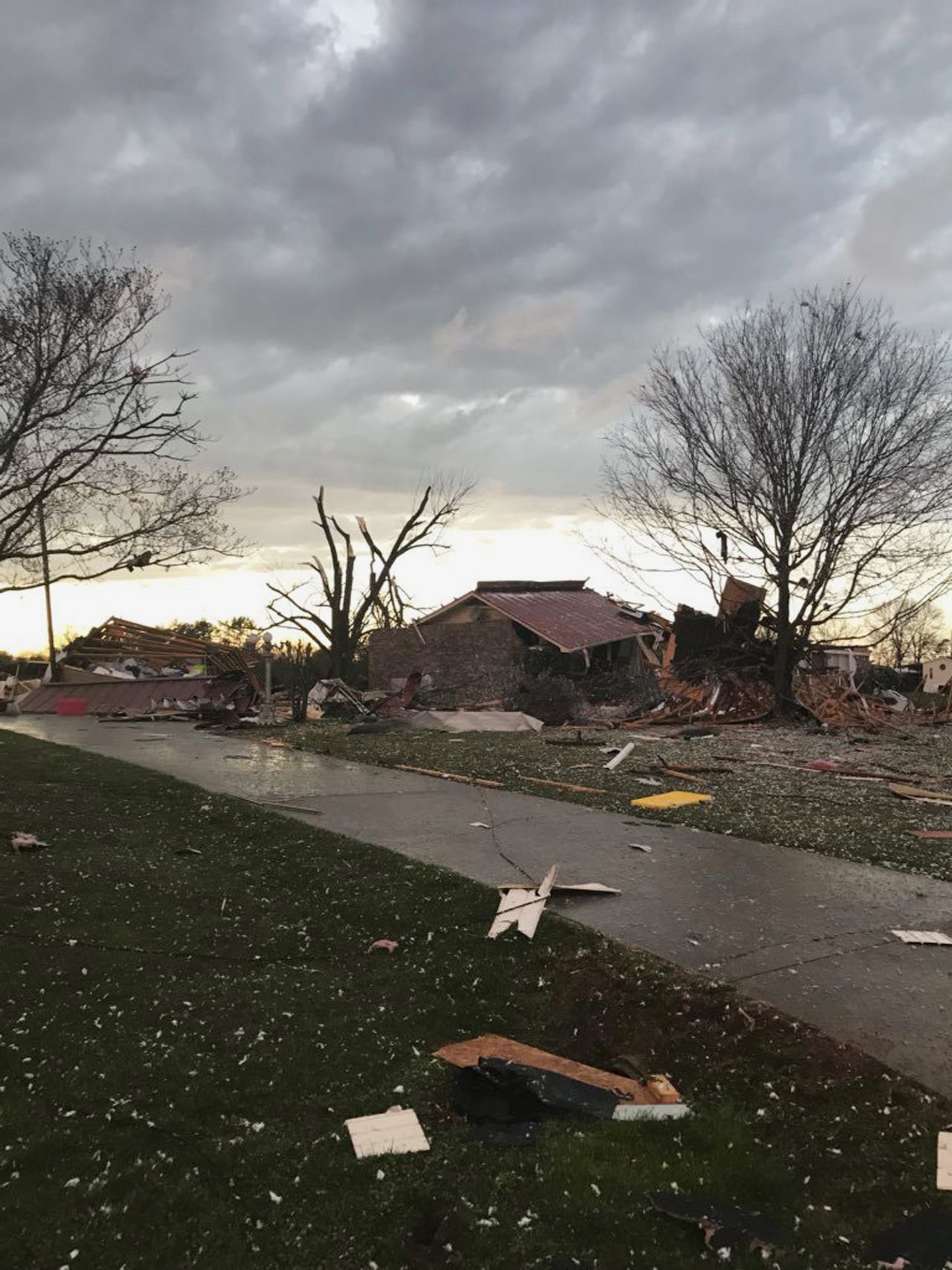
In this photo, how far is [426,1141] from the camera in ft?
9.26

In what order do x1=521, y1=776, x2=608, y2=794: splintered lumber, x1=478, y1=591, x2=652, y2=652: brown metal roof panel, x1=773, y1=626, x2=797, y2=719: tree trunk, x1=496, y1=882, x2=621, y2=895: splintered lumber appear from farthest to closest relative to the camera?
x1=478, y1=591, x2=652, y2=652: brown metal roof panel < x1=773, y1=626, x2=797, y2=719: tree trunk < x1=521, y1=776, x2=608, y2=794: splintered lumber < x1=496, y1=882, x2=621, y2=895: splintered lumber

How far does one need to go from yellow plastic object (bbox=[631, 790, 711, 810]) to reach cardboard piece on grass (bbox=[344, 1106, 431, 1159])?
5748 mm

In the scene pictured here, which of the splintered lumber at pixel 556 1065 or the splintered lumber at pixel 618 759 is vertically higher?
the splintered lumber at pixel 618 759

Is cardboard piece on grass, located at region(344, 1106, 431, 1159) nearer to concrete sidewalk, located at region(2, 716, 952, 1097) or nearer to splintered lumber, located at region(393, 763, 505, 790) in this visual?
concrete sidewalk, located at region(2, 716, 952, 1097)

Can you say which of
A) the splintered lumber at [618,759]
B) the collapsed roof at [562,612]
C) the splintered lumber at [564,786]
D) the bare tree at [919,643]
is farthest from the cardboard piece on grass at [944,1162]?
the bare tree at [919,643]

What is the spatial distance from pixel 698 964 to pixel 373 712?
17.5 m

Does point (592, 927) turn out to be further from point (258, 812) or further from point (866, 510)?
point (866, 510)

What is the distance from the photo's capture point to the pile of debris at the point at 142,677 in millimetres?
23359

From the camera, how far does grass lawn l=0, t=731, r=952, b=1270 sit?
2398 millimetres

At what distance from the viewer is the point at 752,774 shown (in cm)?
1148

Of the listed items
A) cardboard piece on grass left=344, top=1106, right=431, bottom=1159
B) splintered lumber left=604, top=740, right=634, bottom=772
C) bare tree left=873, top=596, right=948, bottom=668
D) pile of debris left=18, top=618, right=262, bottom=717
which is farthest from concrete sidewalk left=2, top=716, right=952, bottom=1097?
bare tree left=873, top=596, right=948, bottom=668

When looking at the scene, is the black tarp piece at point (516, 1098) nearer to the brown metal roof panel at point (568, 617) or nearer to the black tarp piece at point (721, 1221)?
the black tarp piece at point (721, 1221)

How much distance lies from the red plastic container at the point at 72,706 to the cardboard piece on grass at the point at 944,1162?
2547 centimetres

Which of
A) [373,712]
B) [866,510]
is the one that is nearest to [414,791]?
[373,712]
